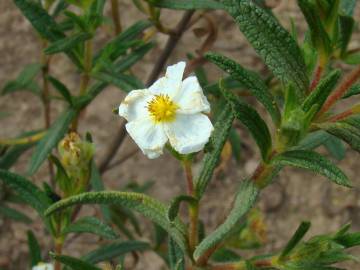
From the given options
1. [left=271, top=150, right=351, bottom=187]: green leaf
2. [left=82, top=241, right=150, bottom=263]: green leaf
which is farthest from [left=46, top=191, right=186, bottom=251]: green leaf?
[left=82, top=241, right=150, bottom=263]: green leaf

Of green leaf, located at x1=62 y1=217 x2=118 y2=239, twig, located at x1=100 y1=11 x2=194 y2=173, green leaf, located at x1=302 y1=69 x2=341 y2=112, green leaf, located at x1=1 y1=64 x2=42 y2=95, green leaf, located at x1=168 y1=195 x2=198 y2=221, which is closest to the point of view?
green leaf, located at x1=302 y1=69 x2=341 y2=112

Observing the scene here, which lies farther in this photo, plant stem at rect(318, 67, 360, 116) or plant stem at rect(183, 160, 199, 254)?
plant stem at rect(183, 160, 199, 254)

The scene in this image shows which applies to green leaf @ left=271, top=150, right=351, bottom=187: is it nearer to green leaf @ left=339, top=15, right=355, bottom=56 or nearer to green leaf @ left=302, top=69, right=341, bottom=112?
green leaf @ left=302, top=69, right=341, bottom=112

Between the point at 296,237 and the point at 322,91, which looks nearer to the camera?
the point at 322,91

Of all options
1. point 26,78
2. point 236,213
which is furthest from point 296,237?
point 26,78

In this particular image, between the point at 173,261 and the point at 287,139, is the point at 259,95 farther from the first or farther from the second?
the point at 173,261

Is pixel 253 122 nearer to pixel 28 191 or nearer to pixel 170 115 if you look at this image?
pixel 170 115

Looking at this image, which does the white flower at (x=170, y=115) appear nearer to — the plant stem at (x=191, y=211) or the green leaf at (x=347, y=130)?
the plant stem at (x=191, y=211)
